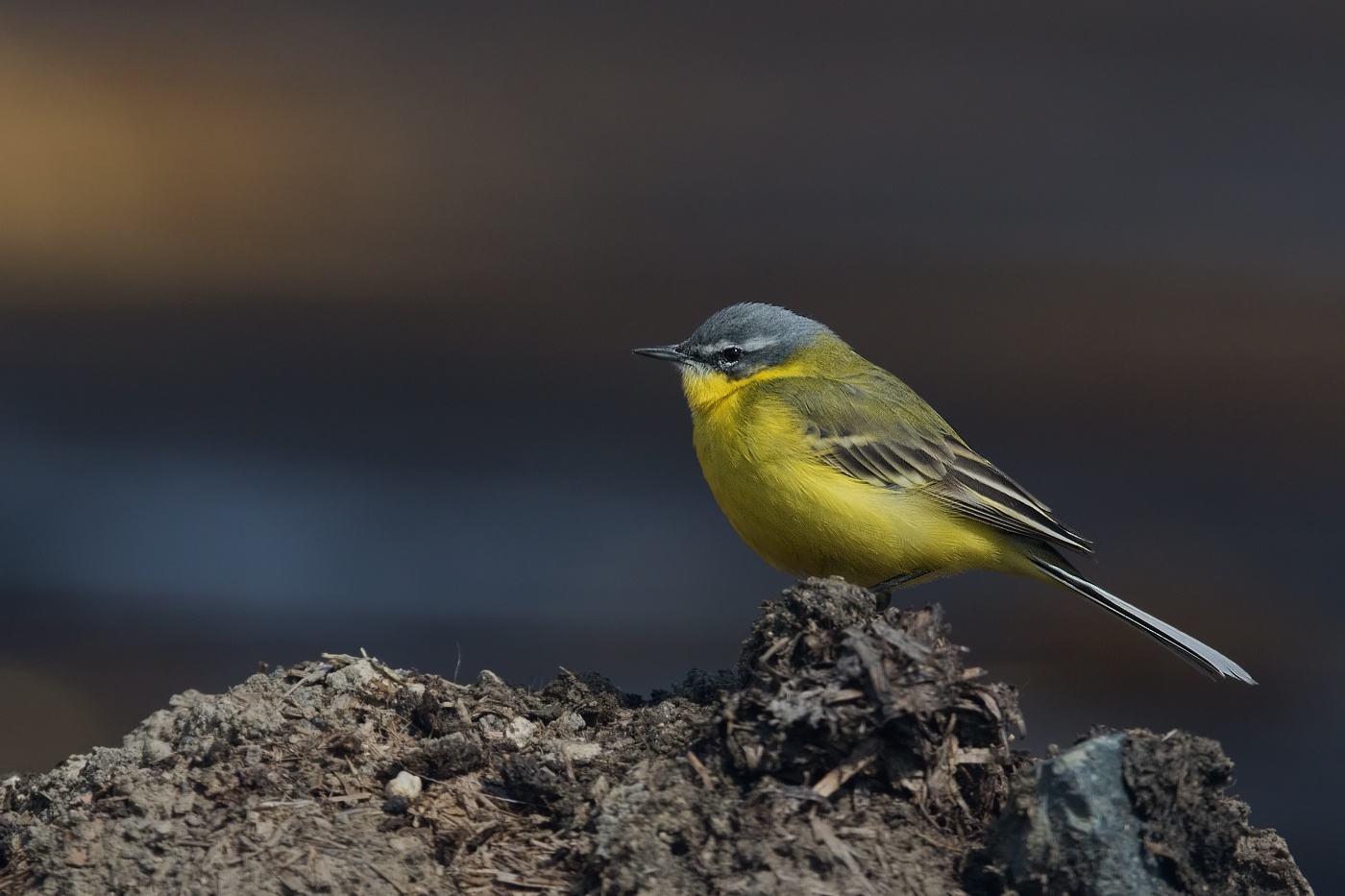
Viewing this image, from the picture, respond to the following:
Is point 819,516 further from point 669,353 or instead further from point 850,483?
point 669,353

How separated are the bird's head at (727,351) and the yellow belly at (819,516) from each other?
1.69 feet

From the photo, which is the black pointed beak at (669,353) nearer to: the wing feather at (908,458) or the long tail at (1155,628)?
the wing feather at (908,458)

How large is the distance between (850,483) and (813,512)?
0.35m

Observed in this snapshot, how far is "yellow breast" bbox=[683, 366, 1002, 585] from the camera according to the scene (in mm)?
6129

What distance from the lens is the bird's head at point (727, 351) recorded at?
7.12 metres

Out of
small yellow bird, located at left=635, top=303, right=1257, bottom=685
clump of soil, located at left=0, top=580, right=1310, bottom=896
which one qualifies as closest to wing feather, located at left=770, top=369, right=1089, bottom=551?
small yellow bird, located at left=635, top=303, right=1257, bottom=685

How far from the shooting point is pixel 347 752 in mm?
4410

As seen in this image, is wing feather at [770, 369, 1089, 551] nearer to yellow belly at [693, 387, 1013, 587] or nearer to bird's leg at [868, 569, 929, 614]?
yellow belly at [693, 387, 1013, 587]

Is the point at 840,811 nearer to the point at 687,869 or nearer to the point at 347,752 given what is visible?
the point at 687,869

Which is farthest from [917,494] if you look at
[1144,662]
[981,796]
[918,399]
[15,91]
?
[15,91]

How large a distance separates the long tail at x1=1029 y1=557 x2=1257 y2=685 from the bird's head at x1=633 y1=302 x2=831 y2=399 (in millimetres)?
1806

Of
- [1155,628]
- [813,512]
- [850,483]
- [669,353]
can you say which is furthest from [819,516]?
[1155,628]

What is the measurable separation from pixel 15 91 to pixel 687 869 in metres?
6.96

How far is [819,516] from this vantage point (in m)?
6.10
